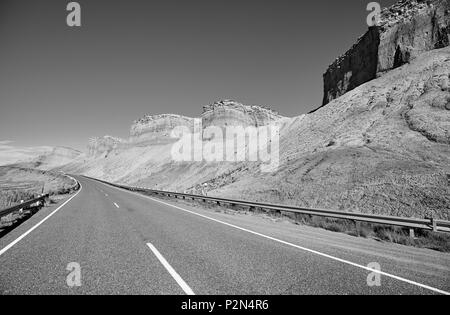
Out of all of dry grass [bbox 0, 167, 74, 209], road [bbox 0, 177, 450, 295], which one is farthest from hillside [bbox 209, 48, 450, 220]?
dry grass [bbox 0, 167, 74, 209]

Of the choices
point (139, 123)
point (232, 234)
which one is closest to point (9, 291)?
point (232, 234)

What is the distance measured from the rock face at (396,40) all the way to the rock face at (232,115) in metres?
37.4

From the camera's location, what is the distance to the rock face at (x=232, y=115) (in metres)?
80.6

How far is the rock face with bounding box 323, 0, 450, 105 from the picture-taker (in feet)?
111

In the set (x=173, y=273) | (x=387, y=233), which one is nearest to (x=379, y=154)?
(x=387, y=233)

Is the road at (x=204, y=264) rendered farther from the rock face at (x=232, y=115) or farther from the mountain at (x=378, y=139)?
the rock face at (x=232, y=115)

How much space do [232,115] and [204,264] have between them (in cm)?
7793

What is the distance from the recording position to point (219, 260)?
5.29m

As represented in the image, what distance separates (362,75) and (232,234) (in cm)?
4416

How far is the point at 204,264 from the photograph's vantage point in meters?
5.01

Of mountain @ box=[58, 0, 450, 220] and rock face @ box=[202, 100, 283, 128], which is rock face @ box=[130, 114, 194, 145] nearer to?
rock face @ box=[202, 100, 283, 128]

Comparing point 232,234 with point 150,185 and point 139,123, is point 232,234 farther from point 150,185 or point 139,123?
point 139,123
